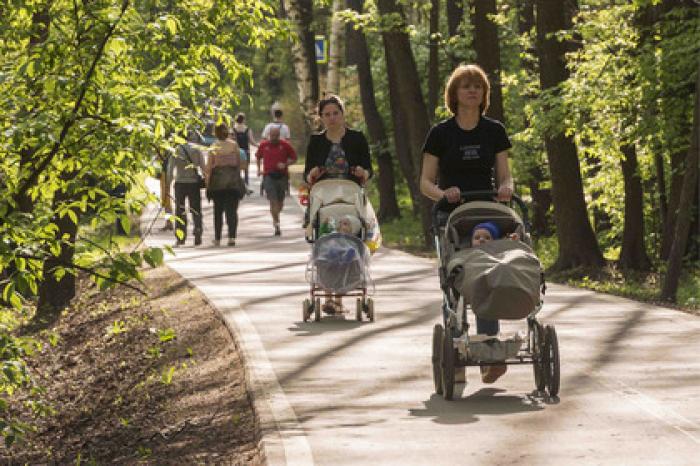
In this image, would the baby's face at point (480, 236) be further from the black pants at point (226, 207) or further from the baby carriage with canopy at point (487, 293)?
the black pants at point (226, 207)

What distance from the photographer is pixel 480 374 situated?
36.0ft

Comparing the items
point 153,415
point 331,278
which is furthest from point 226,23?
point 153,415

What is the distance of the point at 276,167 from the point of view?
29.0 meters

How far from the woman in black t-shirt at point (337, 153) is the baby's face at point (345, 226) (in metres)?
0.40

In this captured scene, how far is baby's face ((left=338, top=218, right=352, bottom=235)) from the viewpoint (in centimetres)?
1435

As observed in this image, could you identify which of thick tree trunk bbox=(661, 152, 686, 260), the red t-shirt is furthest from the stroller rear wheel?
the red t-shirt

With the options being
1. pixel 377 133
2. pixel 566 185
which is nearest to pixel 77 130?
pixel 566 185

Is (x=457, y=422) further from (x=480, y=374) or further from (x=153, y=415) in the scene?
(x=153, y=415)

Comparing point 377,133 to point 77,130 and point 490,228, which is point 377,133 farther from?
point 490,228

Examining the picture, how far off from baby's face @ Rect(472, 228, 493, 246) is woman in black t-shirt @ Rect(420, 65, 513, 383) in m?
0.40

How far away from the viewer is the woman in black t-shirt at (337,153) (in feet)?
46.6

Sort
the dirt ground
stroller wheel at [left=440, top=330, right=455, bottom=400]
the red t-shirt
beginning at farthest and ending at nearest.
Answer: the red t-shirt → the dirt ground → stroller wheel at [left=440, top=330, right=455, bottom=400]

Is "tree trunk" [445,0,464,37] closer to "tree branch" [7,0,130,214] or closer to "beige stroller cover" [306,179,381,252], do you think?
"beige stroller cover" [306,179,381,252]

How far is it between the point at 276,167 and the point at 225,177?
3.73 metres
